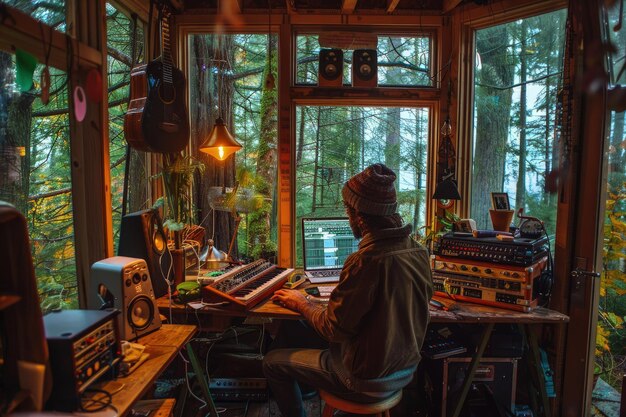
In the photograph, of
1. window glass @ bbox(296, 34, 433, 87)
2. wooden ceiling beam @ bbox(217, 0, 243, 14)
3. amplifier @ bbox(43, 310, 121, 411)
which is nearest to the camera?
amplifier @ bbox(43, 310, 121, 411)

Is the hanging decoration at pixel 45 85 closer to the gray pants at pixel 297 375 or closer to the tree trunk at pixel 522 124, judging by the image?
the gray pants at pixel 297 375

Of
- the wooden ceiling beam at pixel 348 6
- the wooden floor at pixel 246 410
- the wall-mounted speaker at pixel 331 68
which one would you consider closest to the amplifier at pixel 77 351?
the wooden floor at pixel 246 410

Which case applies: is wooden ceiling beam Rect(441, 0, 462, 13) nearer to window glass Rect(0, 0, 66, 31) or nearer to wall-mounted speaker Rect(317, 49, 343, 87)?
wall-mounted speaker Rect(317, 49, 343, 87)

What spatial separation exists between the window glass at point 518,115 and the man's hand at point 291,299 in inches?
56.7

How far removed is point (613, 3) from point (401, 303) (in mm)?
1724

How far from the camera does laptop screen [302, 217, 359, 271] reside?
2.56 meters

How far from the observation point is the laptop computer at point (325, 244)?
101 inches

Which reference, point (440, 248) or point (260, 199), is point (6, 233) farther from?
point (440, 248)

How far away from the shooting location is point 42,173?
179 cm

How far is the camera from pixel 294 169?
9.34 feet

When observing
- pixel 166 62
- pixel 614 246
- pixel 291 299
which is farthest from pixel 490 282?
pixel 166 62

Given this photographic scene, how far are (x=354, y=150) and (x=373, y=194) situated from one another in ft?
4.18

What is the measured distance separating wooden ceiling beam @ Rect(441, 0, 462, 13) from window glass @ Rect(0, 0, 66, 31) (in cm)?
216

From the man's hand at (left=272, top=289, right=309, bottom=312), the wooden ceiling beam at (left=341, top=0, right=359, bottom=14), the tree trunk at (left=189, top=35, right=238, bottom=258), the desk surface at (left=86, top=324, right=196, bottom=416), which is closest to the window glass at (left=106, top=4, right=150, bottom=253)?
the tree trunk at (left=189, top=35, right=238, bottom=258)
